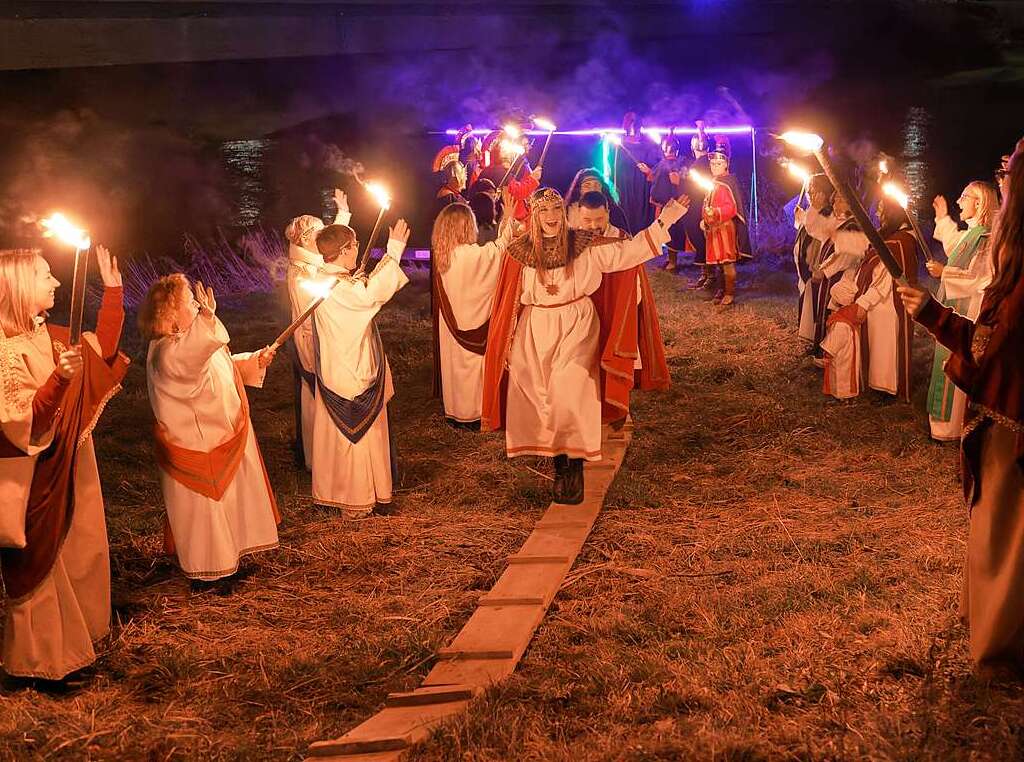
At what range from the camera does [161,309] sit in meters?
5.20

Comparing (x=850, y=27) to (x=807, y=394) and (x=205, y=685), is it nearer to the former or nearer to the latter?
(x=807, y=394)

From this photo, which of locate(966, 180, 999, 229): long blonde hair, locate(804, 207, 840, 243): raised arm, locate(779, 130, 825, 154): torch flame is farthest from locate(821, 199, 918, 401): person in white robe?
locate(779, 130, 825, 154): torch flame

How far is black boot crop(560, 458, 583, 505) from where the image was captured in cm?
654

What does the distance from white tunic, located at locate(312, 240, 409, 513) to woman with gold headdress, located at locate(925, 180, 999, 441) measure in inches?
121

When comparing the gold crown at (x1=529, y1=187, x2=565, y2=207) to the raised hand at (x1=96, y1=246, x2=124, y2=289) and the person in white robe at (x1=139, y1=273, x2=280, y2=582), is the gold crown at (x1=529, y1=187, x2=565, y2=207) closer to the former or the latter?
the person in white robe at (x1=139, y1=273, x2=280, y2=582)

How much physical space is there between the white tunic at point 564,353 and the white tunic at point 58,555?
7.95 feet

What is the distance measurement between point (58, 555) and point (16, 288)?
1028 mm

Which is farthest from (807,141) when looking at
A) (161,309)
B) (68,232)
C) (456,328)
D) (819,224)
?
(819,224)

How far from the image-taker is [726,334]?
35.6 feet

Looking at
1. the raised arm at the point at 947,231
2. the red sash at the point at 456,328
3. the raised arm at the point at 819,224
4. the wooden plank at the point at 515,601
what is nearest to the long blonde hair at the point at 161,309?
the wooden plank at the point at 515,601

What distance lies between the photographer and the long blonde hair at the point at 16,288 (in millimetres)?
4418

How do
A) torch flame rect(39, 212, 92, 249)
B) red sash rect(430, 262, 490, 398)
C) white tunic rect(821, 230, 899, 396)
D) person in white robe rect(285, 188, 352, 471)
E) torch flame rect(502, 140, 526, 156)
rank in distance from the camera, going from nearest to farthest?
torch flame rect(39, 212, 92, 249)
person in white robe rect(285, 188, 352, 471)
white tunic rect(821, 230, 899, 396)
red sash rect(430, 262, 490, 398)
torch flame rect(502, 140, 526, 156)

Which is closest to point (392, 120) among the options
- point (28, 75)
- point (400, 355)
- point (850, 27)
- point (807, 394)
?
point (28, 75)

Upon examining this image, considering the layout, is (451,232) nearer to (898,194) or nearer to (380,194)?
(380,194)
